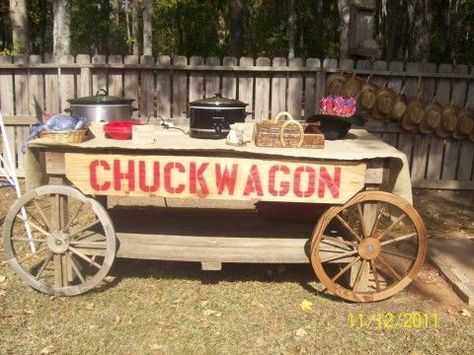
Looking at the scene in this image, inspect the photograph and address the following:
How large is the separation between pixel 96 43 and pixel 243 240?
33.3m

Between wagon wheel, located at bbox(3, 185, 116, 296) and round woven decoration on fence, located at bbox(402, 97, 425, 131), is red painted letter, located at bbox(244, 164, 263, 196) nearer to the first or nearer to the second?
wagon wheel, located at bbox(3, 185, 116, 296)

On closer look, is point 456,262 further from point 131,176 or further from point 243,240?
point 131,176

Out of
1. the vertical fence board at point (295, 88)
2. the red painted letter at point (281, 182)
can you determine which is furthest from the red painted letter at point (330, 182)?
the vertical fence board at point (295, 88)

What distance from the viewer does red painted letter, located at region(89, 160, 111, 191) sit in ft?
13.4

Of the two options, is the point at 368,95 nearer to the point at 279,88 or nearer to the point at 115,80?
the point at 279,88

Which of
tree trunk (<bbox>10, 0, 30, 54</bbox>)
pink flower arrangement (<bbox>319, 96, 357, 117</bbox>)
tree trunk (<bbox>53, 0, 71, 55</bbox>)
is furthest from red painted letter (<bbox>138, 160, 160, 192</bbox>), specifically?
tree trunk (<bbox>10, 0, 30, 54</bbox>)

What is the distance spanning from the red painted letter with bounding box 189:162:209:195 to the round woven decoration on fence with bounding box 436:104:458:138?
198 inches

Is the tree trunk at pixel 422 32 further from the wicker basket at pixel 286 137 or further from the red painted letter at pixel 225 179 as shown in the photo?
the red painted letter at pixel 225 179

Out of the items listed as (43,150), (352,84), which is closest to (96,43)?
(352,84)

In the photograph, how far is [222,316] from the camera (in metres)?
4.14

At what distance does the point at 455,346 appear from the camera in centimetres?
376
